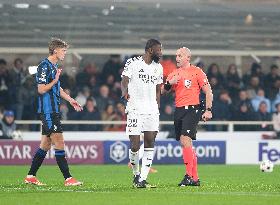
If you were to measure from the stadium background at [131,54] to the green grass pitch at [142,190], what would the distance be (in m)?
5.38

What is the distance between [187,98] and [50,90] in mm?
2237

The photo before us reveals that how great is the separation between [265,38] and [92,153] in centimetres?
748

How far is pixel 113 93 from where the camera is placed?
27391 mm

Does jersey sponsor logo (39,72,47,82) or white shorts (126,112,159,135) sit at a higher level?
jersey sponsor logo (39,72,47,82)

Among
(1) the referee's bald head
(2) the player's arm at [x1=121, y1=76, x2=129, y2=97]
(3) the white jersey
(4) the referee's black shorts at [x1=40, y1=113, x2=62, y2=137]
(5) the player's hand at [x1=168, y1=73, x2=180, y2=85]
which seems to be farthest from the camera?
(5) the player's hand at [x1=168, y1=73, x2=180, y2=85]

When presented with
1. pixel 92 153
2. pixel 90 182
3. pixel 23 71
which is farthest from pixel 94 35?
pixel 90 182

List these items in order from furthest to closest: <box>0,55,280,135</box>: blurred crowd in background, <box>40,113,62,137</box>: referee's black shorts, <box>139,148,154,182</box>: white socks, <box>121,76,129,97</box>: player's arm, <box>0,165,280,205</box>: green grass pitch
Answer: <box>0,55,280,135</box>: blurred crowd in background → <box>40,113,62,137</box>: referee's black shorts → <box>139,148,154,182</box>: white socks → <box>121,76,129,97</box>: player's arm → <box>0,165,280,205</box>: green grass pitch

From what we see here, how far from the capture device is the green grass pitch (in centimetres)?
1271

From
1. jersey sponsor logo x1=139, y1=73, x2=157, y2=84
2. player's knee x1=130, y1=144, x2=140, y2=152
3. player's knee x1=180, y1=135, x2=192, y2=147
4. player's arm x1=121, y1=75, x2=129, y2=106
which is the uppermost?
jersey sponsor logo x1=139, y1=73, x2=157, y2=84

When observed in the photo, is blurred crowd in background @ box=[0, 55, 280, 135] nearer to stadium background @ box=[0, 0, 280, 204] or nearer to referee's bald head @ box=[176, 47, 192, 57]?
stadium background @ box=[0, 0, 280, 204]

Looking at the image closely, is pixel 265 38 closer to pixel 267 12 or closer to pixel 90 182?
pixel 267 12

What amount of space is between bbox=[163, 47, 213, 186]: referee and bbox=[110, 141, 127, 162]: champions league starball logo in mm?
9503

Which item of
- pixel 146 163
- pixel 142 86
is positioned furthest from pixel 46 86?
pixel 146 163

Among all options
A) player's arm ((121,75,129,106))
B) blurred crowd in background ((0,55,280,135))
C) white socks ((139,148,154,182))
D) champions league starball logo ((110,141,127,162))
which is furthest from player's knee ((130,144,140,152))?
blurred crowd in background ((0,55,280,135))
